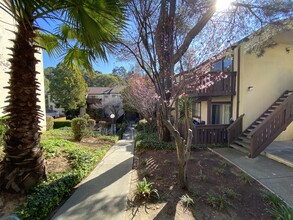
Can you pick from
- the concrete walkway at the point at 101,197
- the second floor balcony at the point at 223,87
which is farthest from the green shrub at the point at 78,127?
the second floor balcony at the point at 223,87

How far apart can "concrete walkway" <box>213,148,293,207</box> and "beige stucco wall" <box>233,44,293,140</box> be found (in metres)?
2.76

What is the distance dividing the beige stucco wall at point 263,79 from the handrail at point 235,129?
1.11ft

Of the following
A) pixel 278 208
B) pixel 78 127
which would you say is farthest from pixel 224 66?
pixel 78 127

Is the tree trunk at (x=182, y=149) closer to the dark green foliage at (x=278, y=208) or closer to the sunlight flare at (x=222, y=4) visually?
the dark green foliage at (x=278, y=208)

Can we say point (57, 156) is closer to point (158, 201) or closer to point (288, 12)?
point (158, 201)

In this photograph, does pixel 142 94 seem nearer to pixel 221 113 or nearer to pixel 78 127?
pixel 78 127

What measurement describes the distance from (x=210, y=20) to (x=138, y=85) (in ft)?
25.2

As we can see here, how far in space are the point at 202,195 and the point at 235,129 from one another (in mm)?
6030

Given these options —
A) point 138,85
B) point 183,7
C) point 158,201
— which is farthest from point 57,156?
point 138,85

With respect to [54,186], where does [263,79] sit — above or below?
above

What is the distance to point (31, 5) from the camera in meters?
2.99

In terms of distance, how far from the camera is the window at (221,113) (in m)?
10.9

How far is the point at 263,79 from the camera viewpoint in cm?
959

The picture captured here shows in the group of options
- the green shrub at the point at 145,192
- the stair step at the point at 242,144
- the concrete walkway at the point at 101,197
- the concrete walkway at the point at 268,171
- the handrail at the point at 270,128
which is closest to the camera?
the concrete walkway at the point at 101,197
